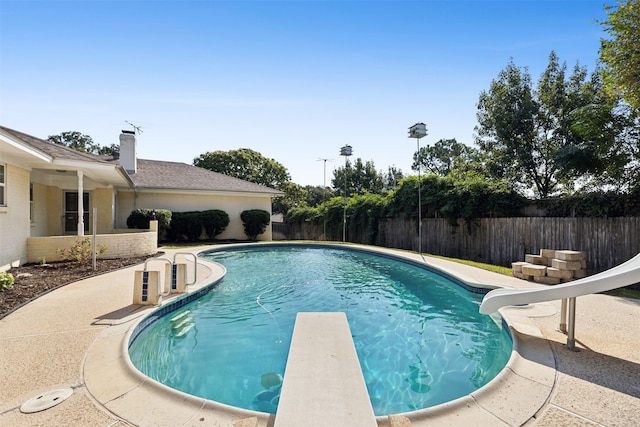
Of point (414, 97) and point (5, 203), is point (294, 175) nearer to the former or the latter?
point (414, 97)

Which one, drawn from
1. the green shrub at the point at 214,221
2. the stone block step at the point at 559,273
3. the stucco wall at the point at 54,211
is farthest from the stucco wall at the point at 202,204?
the stone block step at the point at 559,273

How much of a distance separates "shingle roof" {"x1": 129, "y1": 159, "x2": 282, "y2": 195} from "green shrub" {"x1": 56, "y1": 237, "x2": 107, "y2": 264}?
7.76 meters

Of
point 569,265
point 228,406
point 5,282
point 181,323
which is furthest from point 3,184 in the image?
point 569,265

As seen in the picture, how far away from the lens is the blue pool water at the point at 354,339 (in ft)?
11.5

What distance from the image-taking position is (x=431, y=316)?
19.4ft

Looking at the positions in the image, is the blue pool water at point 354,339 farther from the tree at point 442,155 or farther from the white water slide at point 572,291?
the tree at point 442,155

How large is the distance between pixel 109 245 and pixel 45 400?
8647 mm

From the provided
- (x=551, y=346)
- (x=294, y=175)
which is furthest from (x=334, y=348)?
(x=294, y=175)

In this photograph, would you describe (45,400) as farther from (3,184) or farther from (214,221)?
(214,221)

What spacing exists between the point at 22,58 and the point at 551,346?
12210mm

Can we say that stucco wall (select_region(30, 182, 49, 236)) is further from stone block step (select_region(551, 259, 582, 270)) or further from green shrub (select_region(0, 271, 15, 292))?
stone block step (select_region(551, 259, 582, 270))

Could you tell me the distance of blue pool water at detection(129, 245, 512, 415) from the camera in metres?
3.50

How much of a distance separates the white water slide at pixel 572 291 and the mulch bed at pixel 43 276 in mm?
7438

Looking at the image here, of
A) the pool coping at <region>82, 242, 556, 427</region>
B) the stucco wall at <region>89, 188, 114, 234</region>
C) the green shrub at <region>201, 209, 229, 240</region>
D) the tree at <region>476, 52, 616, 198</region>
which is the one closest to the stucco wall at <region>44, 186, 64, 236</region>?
the stucco wall at <region>89, 188, 114, 234</region>
